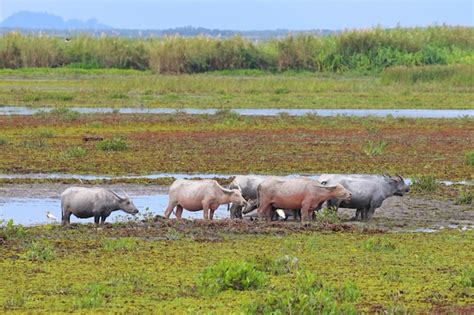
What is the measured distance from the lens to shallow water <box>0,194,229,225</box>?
17.4 metres

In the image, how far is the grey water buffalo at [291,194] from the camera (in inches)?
666

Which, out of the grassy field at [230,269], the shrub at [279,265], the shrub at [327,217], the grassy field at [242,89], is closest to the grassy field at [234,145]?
the shrub at [327,217]

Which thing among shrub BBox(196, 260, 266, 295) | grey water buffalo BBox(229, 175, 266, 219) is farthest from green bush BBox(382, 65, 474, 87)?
shrub BBox(196, 260, 266, 295)

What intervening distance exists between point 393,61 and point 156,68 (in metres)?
12.2

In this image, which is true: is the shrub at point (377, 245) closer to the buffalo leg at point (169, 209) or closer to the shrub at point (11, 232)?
the buffalo leg at point (169, 209)

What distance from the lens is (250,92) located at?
158 ft

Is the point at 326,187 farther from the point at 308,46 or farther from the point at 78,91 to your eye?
the point at 308,46

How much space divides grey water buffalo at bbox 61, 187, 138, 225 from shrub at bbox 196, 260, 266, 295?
17.7 feet

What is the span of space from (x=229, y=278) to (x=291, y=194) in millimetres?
5717

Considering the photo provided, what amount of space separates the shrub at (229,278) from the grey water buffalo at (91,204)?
5404 mm

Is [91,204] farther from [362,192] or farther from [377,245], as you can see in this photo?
[377,245]

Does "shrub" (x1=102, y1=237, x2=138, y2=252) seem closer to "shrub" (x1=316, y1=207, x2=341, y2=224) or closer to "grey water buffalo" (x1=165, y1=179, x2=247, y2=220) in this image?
"grey water buffalo" (x1=165, y1=179, x2=247, y2=220)

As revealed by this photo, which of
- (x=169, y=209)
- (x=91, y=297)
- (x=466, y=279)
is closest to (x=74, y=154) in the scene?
(x=169, y=209)

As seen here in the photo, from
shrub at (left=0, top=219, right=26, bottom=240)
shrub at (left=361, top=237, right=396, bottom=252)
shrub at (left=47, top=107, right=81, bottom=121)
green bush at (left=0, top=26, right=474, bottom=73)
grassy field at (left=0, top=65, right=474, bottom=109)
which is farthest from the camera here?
green bush at (left=0, top=26, right=474, bottom=73)
